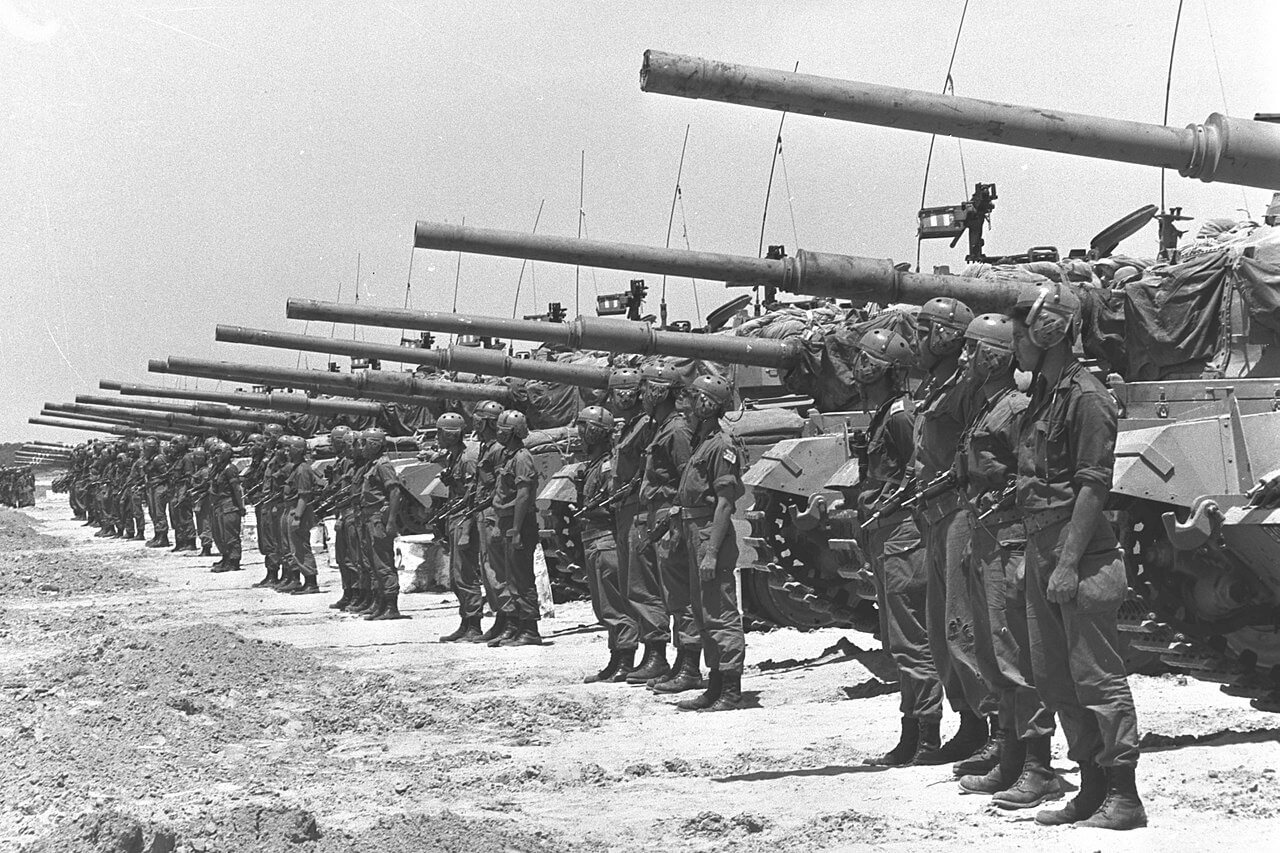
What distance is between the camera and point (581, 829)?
7.33m

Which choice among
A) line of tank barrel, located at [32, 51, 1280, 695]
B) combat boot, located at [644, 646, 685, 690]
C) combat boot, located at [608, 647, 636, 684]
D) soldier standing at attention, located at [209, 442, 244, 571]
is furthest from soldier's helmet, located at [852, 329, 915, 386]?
soldier standing at attention, located at [209, 442, 244, 571]

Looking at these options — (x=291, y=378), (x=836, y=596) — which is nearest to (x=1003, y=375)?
(x=836, y=596)

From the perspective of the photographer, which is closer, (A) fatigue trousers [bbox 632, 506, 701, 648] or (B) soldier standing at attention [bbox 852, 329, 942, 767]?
(B) soldier standing at attention [bbox 852, 329, 942, 767]

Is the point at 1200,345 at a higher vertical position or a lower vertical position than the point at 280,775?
higher

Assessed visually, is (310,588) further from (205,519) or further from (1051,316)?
(1051,316)

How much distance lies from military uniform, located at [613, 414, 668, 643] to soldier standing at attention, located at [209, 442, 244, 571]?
51.1ft

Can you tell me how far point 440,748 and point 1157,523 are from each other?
4.31 metres

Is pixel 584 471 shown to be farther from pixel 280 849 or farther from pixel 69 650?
pixel 280 849

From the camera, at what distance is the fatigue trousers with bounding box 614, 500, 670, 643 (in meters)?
12.3

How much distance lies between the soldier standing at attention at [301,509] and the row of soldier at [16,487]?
4318cm

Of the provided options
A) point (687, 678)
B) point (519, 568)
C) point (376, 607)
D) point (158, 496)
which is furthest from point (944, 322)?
point (158, 496)

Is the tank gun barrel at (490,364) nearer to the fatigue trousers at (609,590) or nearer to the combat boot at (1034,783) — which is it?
the fatigue trousers at (609,590)

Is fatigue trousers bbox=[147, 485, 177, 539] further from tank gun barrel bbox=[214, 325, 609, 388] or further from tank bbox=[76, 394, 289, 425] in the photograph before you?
tank gun barrel bbox=[214, 325, 609, 388]

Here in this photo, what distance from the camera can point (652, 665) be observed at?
40.8 feet
